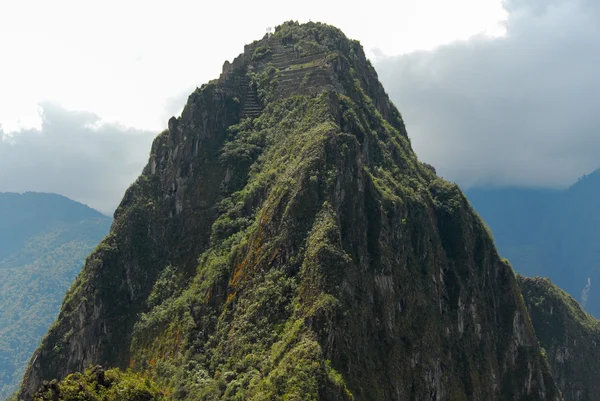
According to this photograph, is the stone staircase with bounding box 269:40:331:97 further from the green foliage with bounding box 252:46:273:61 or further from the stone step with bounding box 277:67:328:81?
the green foliage with bounding box 252:46:273:61

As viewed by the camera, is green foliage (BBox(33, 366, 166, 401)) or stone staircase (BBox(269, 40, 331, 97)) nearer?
green foliage (BBox(33, 366, 166, 401))

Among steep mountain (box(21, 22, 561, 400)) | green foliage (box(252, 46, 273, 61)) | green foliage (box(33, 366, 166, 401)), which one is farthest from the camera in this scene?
green foliage (box(252, 46, 273, 61))

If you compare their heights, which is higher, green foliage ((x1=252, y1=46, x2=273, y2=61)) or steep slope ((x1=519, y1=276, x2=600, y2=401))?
green foliage ((x1=252, y1=46, x2=273, y2=61))

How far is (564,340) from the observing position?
580 feet

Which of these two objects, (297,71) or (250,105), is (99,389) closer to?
(250,105)

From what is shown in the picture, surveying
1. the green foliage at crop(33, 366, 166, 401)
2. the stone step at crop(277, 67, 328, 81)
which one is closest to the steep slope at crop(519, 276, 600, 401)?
the stone step at crop(277, 67, 328, 81)

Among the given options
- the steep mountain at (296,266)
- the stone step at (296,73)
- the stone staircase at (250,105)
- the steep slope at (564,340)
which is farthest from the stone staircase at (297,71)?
the steep slope at (564,340)

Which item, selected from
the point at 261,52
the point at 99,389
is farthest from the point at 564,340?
the point at 99,389

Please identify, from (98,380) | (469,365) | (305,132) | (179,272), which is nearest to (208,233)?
(179,272)

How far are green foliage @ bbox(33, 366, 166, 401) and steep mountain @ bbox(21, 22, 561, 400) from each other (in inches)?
485

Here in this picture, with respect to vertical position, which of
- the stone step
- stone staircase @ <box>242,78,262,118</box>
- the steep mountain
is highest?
the stone step

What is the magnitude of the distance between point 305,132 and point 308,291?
34.4 metres

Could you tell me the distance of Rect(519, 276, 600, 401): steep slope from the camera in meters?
175

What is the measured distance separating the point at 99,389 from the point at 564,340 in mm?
150915
